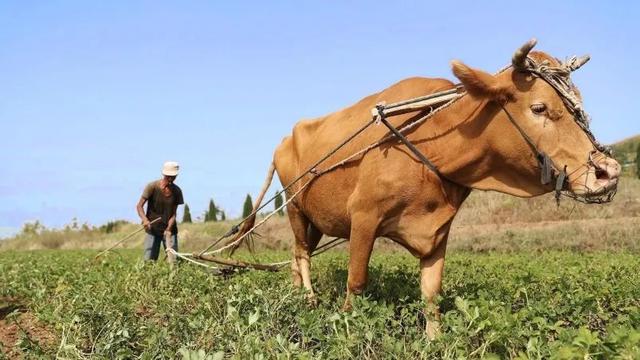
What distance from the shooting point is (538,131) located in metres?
4.54

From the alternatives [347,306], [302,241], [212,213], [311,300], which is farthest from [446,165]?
[212,213]

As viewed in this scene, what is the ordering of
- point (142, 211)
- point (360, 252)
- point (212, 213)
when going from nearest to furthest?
point (360, 252) → point (142, 211) → point (212, 213)

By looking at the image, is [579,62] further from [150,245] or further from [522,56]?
[150,245]

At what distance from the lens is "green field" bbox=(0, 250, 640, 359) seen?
353 centimetres

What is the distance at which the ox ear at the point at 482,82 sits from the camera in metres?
4.70

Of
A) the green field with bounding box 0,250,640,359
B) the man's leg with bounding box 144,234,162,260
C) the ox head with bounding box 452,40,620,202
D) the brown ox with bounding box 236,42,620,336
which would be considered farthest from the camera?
the man's leg with bounding box 144,234,162,260

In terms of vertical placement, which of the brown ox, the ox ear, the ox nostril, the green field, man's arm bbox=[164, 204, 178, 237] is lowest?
the green field

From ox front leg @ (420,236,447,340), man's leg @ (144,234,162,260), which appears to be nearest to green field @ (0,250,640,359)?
ox front leg @ (420,236,447,340)

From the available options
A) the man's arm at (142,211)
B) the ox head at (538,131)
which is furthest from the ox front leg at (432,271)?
the man's arm at (142,211)

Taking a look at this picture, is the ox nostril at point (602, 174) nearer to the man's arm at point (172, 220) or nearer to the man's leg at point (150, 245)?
the man's arm at point (172, 220)

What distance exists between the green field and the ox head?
780 mm

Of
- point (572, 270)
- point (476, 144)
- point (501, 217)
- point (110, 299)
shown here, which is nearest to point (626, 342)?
point (476, 144)

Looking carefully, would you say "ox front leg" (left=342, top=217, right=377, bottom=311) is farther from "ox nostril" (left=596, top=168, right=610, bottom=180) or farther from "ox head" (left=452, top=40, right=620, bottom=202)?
"ox nostril" (left=596, top=168, right=610, bottom=180)

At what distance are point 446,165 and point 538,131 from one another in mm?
755
